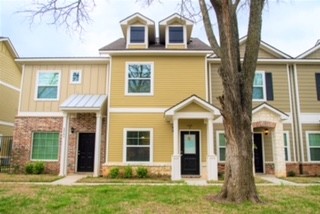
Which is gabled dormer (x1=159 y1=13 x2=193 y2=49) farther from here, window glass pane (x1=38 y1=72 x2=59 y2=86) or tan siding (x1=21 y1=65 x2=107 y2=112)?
window glass pane (x1=38 y1=72 x2=59 y2=86)

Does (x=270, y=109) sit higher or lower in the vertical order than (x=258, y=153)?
higher

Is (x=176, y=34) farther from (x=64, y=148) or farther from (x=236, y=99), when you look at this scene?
(x=236, y=99)

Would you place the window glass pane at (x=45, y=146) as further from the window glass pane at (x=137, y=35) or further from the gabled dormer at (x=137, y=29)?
the window glass pane at (x=137, y=35)

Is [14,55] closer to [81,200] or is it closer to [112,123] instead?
[112,123]

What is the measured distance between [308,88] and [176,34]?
299 inches

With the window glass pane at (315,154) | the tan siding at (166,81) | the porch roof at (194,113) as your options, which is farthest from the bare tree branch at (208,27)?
the window glass pane at (315,154)

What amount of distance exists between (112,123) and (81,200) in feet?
21.5

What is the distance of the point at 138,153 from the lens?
13.1 metres

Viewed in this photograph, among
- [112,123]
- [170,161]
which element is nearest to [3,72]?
[112,123]

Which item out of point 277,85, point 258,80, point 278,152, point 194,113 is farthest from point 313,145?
point 194,113

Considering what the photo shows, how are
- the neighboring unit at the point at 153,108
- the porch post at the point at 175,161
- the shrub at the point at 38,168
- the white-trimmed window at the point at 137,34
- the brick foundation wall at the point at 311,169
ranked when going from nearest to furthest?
1. the porch post at the point at 175,161
2. the neighboring unit at the point at 153,108
3. the shrub at the point at 38,168
4. the brick foundation wall at the point at 311,169
5. the white-trimmed window at the point at 137,34

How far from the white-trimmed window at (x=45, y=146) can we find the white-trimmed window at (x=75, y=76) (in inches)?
112

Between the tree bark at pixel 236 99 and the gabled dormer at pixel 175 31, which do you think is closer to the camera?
the tree bark at pixel 236 99

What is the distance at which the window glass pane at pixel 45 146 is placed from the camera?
14.3 meters
